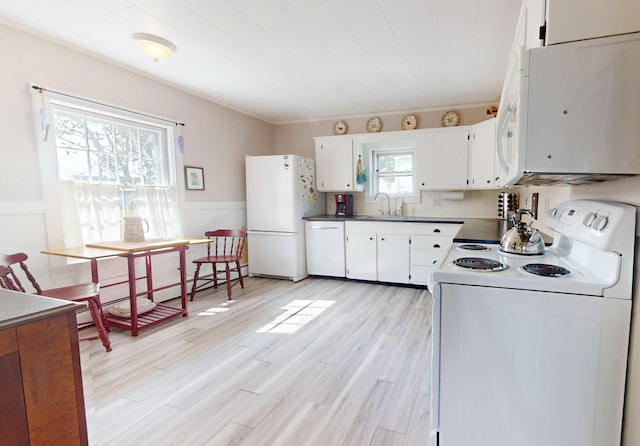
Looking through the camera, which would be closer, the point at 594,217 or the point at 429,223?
the point at 594,217

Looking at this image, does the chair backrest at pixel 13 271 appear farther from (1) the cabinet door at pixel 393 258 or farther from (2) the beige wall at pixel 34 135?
(1) the cabinet door at pixel 393 258

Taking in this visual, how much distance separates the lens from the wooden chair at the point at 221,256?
12.0ft

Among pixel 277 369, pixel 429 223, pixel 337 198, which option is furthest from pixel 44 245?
pixel 429 223

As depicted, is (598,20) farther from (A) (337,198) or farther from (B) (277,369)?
(A) (337,198)

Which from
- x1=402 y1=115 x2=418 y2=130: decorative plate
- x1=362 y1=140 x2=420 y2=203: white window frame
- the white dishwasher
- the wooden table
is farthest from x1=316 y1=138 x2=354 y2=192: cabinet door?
the wooden table

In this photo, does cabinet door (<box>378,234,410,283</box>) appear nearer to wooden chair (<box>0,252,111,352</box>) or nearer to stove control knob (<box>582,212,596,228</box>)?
stove control knob (<box>582,212,596,228</box>)

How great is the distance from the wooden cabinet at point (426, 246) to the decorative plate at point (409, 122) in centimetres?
145

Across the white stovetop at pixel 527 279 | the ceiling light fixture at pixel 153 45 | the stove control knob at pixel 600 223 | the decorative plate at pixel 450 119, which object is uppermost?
the ceiling light fixture at pixel 153 45

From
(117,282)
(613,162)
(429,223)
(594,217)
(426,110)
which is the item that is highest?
(426,110)

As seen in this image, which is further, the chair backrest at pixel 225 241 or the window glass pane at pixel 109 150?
the chair backrest at pixel 225 241

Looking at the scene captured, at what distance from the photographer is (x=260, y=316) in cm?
311

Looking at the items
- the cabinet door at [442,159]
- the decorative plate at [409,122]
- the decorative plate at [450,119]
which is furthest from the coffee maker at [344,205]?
the decorative plate at [450,119]

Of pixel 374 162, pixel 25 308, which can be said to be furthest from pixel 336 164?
pixel 25 308

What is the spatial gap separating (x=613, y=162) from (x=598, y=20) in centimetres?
42
